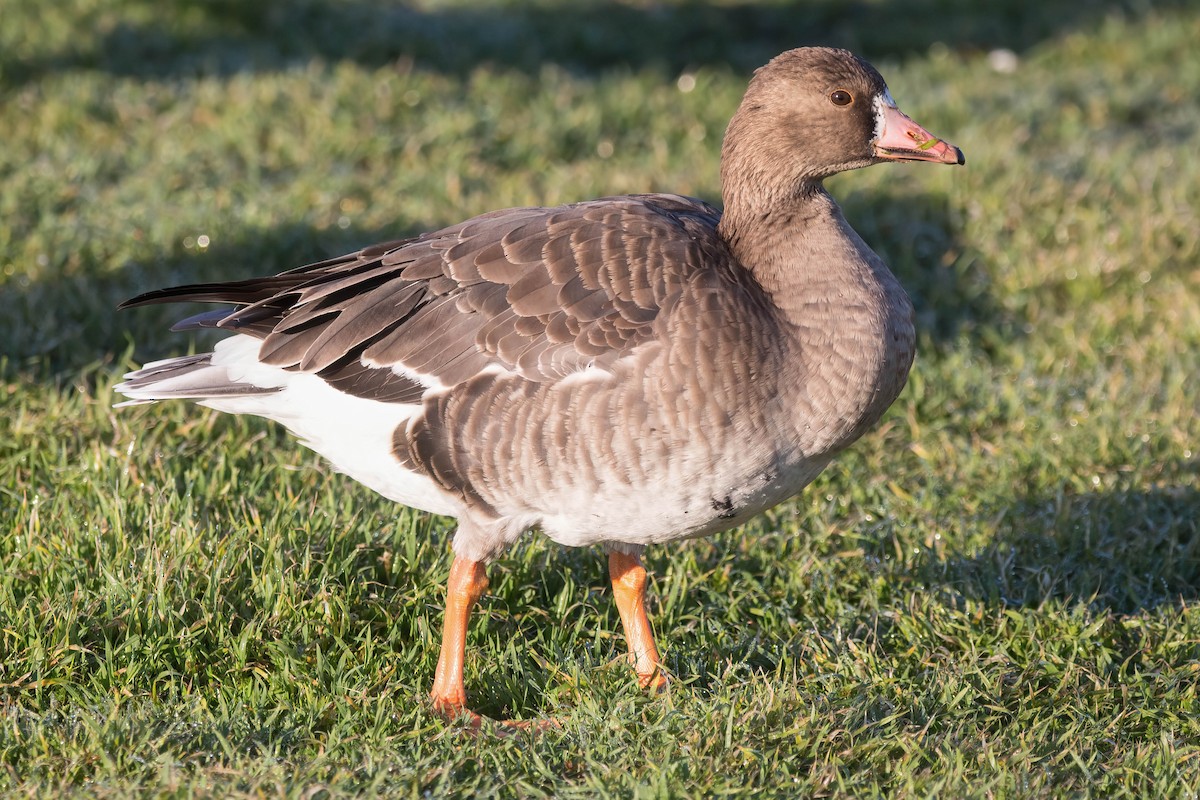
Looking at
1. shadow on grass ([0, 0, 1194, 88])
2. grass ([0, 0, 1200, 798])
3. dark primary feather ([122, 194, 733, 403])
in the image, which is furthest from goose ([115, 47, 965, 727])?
shadow on grass ([0, 0, 1194, 88])

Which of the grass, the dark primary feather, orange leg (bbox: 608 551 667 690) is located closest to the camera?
the grass

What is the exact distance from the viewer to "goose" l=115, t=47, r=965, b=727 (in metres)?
3.58

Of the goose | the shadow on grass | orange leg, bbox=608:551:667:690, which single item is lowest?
orange leg, bbox=608:551:667:690

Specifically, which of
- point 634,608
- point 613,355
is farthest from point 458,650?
point 613,355

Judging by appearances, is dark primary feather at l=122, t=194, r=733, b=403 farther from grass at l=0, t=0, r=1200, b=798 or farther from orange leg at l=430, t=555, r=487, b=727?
grass at l=0, t=0, r=1200, b=798

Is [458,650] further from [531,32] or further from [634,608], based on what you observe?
[531,32]

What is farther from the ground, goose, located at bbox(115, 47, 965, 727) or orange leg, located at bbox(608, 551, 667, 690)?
goose, located at bbox(115, 47, 965, 727)

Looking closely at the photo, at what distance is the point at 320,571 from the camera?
4199 mm

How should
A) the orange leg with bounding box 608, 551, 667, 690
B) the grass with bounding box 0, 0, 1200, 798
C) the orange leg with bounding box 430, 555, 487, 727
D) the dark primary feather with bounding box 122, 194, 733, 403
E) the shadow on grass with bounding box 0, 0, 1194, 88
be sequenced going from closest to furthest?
the grass with bounding box 0, 0, 1200, 798 < the dark primary feather with bounding box 122, 194, 733, 403 < the orange leg with bounding box 430, 555, 487, 727 < the orange leg with bounding box 608, 551, 667, 690 < the shadow on grass with bounding box 0, 0, 1194, 88

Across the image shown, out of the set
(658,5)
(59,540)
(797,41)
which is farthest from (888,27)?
(59,540)

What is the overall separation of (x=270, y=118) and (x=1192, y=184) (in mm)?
5471

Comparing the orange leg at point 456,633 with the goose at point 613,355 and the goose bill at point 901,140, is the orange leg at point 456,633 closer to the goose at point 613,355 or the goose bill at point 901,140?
the goose at point 613,355

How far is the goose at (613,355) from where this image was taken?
3.58 metres

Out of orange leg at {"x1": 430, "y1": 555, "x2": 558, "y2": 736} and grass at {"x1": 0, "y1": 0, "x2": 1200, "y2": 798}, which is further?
orange leg at {"x1": 430, "y1": 555, "x2": 558, "y2": 736}
